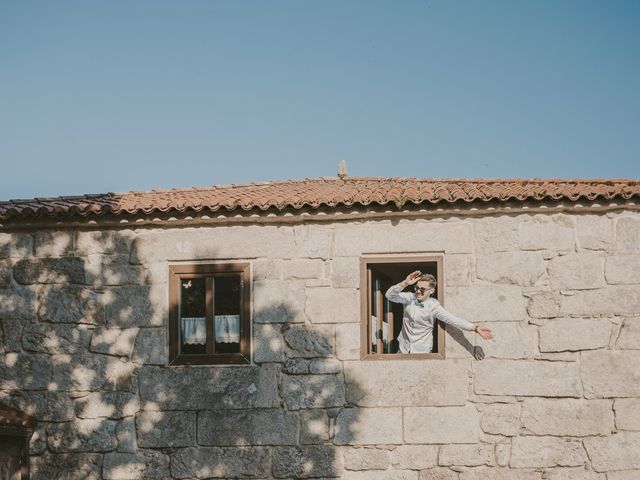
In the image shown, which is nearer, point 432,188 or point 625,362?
point 625,362

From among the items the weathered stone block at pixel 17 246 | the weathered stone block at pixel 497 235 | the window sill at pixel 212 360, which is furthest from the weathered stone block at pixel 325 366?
the weathered stone block at pixel 17 246

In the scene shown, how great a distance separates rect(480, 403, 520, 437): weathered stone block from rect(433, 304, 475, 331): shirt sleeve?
0.82m

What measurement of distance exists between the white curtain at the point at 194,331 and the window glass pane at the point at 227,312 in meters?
0.13

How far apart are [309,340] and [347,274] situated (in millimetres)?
749

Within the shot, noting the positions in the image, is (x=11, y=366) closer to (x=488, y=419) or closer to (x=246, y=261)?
(x=246, y=261)

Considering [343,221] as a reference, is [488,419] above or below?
below

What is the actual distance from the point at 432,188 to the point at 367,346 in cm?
174

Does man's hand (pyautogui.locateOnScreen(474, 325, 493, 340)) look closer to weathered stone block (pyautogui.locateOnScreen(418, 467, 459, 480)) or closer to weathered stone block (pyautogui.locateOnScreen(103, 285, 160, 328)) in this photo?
weathered stone block (pyautogui.locateOnScreen(418, 467, 459, 480))

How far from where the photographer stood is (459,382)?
8281 mm

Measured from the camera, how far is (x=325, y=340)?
8.47m

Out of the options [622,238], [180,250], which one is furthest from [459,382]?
[180,250]

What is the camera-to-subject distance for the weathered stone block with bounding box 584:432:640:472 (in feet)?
26.4

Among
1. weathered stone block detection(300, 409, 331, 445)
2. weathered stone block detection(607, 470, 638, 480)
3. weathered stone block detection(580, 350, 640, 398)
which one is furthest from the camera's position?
weathered stone block detection(300, 409, 331, 445)

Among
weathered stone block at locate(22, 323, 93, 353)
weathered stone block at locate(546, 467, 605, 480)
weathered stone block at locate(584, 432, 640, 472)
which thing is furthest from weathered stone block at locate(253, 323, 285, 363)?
weathered stone block at locate(584, 432, 640, 472)
